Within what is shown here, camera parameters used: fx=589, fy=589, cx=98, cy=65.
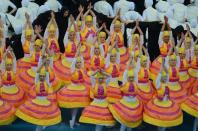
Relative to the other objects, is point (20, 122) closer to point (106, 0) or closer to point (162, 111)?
point (162, 111)

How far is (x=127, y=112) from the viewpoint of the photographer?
7805mm

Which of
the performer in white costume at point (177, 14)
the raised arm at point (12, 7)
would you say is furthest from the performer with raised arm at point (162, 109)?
the raised arm at point (12, 7)

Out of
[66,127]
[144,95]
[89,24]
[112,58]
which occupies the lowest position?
[66,127]

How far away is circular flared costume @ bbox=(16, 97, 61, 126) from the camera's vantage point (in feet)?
25.3

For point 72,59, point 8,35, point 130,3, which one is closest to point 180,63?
point 72,59

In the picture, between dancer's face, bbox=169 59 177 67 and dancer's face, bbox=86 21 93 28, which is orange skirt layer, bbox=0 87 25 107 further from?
dancer's face, bbox=169 59 177 67

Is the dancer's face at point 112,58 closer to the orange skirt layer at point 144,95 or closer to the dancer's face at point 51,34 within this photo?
the orange skirt layer at point 144,95

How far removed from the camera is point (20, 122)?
8.34 metres

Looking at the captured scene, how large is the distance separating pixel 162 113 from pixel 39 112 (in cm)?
162

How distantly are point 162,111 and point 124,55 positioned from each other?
5.95 ft

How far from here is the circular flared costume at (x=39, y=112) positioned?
25.3 ft

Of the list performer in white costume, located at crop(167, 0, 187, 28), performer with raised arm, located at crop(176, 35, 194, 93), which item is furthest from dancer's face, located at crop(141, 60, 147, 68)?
performer in white costume, located at crop(167, 0, 187, 28)

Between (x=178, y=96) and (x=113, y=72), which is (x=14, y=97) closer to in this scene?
(x=113, y=72)

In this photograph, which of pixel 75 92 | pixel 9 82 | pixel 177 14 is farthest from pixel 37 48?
pixel 177 14
